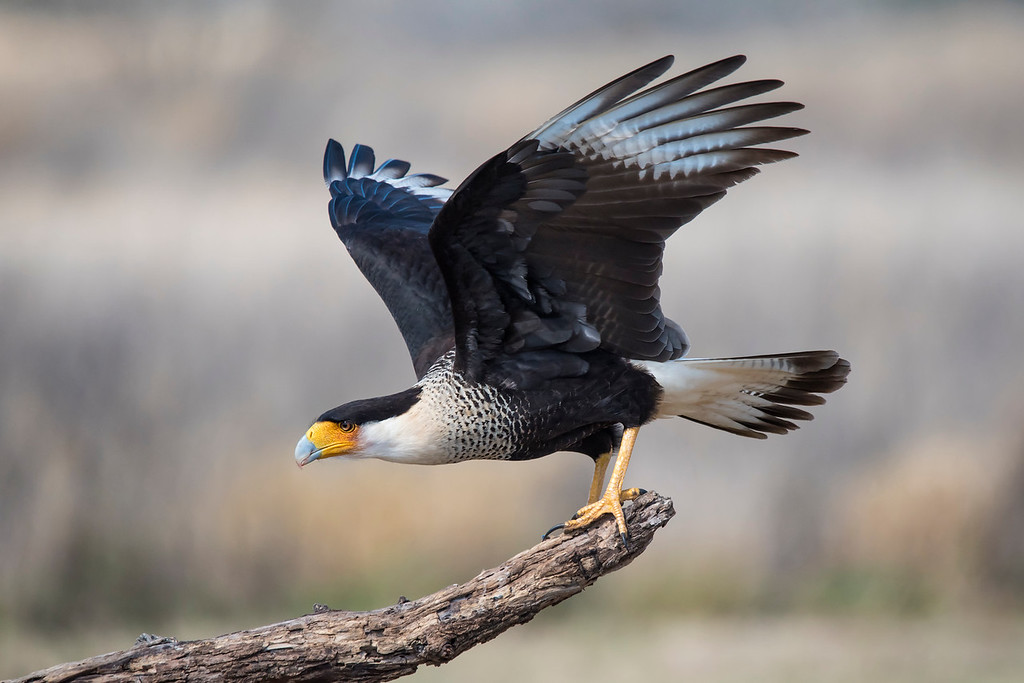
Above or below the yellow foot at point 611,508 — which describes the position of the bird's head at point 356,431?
above

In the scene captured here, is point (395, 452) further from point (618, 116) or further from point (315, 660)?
point (618, 116)

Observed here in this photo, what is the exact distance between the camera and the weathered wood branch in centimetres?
244

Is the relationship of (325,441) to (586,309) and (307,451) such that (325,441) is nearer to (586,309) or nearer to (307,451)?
(307,451)

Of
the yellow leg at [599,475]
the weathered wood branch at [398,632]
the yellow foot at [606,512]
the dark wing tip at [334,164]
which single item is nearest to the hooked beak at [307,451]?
the weathered wood branch at [398,632]

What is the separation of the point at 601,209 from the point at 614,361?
464mm

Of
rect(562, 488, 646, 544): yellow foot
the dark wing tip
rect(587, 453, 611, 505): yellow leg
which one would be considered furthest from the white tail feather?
the dark wing tip

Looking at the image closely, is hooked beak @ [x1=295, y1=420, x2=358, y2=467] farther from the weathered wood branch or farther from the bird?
the weathered wood branch

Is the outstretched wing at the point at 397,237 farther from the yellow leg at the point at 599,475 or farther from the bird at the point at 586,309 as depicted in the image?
the yellow leg at the point at 599,475

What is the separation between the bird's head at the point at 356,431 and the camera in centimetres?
252

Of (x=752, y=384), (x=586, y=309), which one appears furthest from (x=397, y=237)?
(x=752, y=384)

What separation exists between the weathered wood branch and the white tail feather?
46cm

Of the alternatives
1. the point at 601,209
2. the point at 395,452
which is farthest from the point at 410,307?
the point at 601,209

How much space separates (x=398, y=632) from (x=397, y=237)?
144 centimetres

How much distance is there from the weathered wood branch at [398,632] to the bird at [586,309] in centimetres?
11
